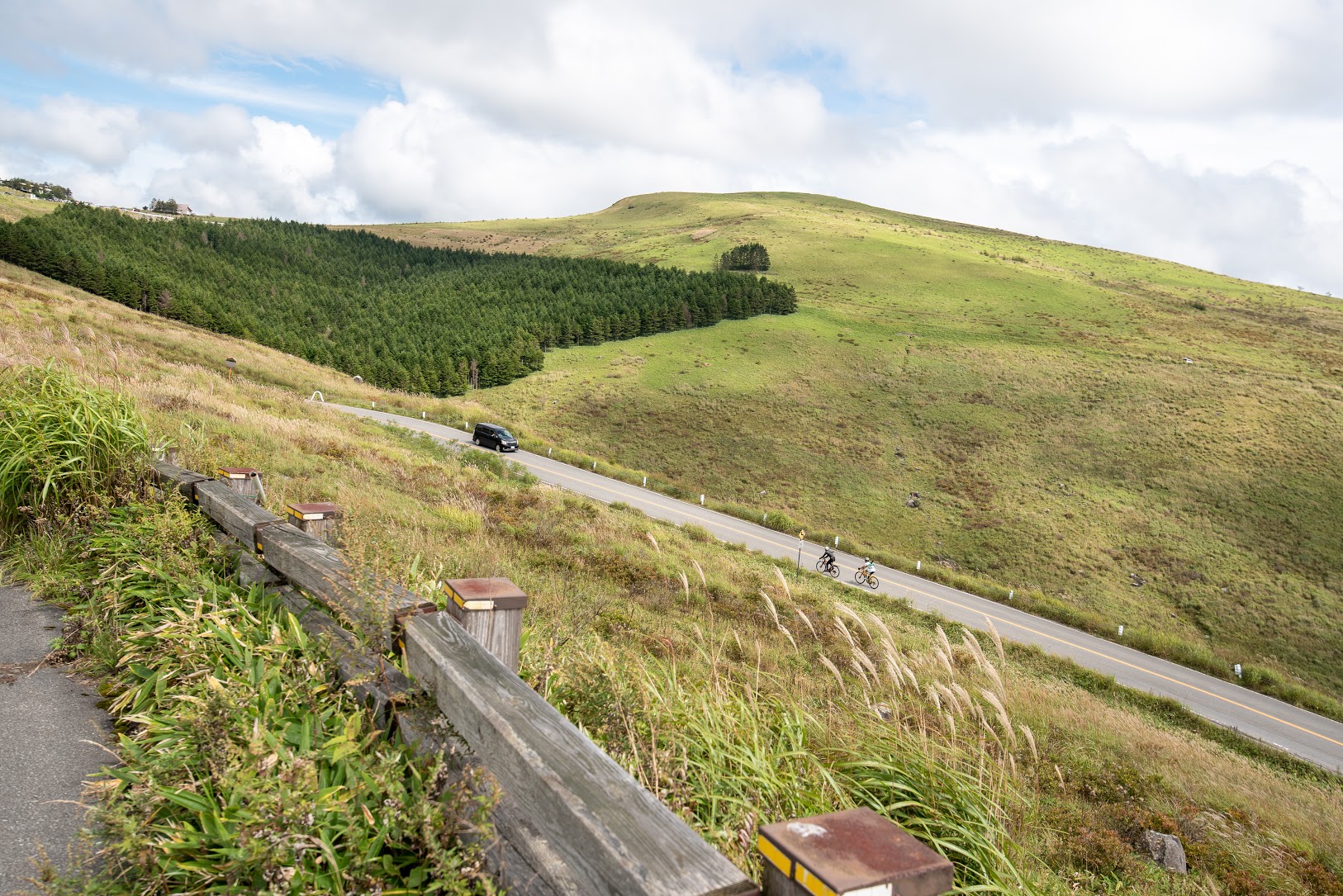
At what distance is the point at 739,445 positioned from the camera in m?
53.5

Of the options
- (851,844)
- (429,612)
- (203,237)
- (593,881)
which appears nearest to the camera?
(851,844)

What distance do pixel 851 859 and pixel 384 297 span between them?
126 m

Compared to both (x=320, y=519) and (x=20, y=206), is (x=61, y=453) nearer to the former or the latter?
(x=320, y=519)

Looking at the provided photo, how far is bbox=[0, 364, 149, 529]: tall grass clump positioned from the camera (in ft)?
18.9

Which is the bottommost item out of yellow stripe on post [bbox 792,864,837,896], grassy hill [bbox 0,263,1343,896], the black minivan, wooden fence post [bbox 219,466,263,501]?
the black minivan

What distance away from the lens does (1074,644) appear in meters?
25.2

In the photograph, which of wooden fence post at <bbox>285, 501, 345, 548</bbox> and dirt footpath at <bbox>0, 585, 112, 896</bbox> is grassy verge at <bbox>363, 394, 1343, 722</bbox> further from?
dirt footpath at <bbox>0, 585, 112, 896</bbox>

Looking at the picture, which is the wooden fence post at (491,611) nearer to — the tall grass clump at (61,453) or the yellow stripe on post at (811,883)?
the yellow stripe on post at (811,883)

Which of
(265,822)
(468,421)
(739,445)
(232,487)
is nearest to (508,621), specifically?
(265,822)

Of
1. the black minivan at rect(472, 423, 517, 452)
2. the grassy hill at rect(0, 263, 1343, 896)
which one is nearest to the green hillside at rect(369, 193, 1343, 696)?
the black minivan at rect(472, 423, 517, 452)

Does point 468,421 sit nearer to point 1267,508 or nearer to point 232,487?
point 232,487

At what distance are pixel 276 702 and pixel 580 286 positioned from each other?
335 ft

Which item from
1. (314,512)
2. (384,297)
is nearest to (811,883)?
(314,512)

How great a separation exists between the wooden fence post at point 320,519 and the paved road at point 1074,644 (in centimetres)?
2218
